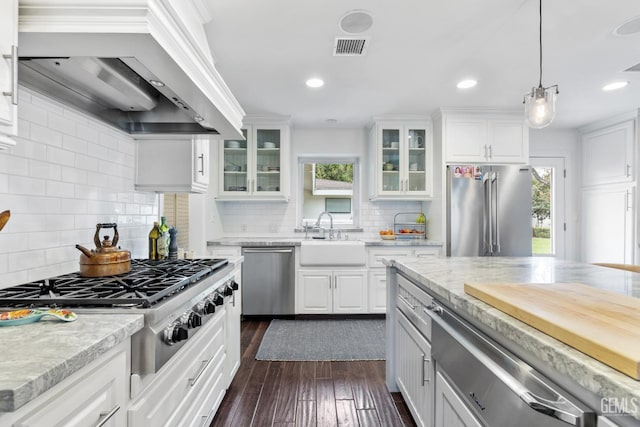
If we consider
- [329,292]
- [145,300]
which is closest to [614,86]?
[329,292]

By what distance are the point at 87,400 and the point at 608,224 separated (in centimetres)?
531

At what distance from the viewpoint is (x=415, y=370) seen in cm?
178

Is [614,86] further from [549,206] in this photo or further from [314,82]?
[314,82]

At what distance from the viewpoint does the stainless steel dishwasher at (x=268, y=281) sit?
12.6ft

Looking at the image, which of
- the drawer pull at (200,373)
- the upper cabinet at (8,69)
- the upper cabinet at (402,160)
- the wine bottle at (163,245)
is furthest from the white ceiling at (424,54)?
the drawer pull at (200,373)

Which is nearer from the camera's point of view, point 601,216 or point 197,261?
point 197,261

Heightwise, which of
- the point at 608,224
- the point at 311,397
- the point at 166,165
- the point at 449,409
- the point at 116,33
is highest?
the point at 116,33

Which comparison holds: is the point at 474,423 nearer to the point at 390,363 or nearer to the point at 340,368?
the point at 390,363

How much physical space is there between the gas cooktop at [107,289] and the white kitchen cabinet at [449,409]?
111 cm

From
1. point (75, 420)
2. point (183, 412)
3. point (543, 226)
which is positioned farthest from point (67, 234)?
point (543, 226)

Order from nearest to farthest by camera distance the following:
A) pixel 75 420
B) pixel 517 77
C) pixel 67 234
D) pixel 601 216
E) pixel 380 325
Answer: pixel 75 420
pixel 67 234
pixel 517 77
pixel 380 325
pixel 601 216

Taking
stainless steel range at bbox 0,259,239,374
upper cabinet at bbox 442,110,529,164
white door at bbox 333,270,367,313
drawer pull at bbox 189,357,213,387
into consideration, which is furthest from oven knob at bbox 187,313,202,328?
upper cabinet at bbox 442,110,529,164

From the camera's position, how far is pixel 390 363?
228 cm

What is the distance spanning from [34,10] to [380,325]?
11.6 feet
